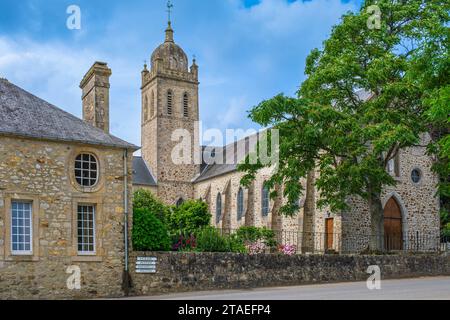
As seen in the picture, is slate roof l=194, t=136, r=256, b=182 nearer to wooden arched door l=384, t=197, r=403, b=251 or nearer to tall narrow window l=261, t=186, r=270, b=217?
tall narrow window l=261, t=186, r=270, b=217

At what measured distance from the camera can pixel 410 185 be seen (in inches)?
1387

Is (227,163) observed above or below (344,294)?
above

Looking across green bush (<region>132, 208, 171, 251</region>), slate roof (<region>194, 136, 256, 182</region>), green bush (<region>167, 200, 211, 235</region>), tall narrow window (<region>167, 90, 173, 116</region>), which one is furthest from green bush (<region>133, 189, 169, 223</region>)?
green bush (<region>132, 208, 171, 251</region>)

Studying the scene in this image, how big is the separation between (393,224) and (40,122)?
73.4ft

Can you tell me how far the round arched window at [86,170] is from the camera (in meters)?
19.3

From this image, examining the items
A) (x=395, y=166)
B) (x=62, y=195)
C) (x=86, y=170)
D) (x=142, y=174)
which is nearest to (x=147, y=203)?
(x=142, y=174)

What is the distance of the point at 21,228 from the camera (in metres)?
18.2

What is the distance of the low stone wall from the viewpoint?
1981 centimetres

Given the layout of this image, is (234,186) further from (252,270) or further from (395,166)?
(252,270)

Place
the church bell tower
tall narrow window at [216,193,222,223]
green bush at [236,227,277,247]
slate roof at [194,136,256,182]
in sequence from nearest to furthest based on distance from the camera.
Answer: green bush at [236,227,277,247], slate roof at [194,136,256,182], tall narrow window at [216,193,222,223], the church bell tower

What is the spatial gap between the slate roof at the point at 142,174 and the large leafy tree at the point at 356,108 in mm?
27243

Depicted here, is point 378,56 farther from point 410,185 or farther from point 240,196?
point 240,196

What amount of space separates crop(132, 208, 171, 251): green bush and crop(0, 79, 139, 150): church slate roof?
2.36 metres
